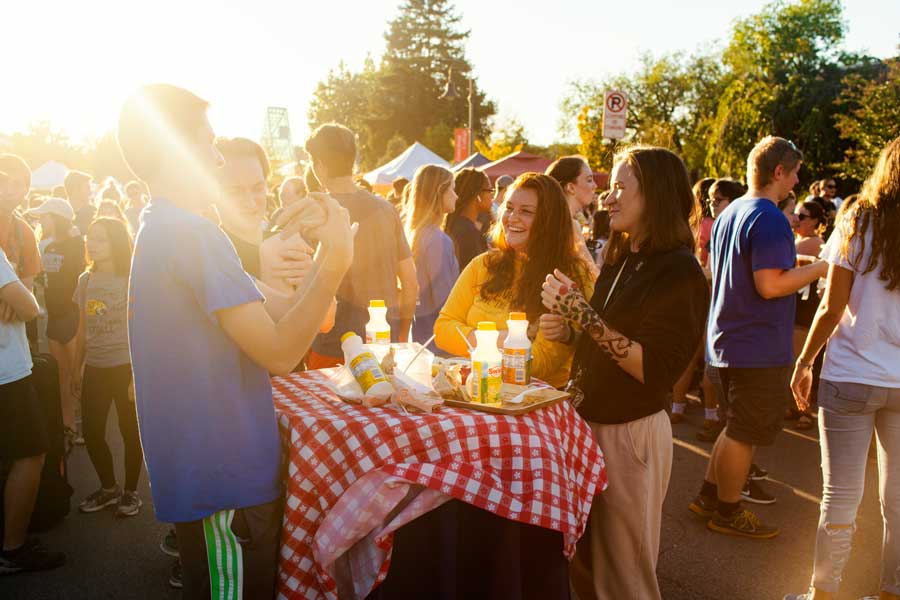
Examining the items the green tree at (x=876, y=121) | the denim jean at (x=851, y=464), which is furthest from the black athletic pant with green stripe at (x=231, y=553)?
the green tree at (x=876, y=121)

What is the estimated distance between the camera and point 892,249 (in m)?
2.53

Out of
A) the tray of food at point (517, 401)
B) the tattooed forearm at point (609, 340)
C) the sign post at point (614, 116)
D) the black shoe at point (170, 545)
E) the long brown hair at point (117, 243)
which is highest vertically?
the sign post at point (614, 116)

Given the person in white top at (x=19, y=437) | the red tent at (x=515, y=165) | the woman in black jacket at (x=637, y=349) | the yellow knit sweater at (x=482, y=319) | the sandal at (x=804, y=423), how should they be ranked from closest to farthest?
the woman in black jacket at (x=637, y=349) < the yellow knit sweater at (x=482, y=319) < the person in white top at (x=19, y=437) < the sandal at (x=804, y=423) < the red tent at (x=515, y=165)

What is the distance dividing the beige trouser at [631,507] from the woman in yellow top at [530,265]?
49 centimetres

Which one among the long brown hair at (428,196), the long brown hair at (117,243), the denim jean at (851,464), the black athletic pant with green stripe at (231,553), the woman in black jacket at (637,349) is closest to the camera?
the black athletic pant with green stripe at (231,553)

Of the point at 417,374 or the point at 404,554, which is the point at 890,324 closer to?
the point at 417,374

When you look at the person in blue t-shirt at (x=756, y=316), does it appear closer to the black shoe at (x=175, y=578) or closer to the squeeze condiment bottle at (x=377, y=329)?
the squeeze condiment bottle at (x=377, y=329)

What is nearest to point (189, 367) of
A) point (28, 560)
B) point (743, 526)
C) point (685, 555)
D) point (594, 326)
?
point (594, 326)

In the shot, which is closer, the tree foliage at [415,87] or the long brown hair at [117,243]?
the long brown hair at [117,243]

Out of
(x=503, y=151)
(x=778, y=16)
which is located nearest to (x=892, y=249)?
(x=503, y=151)

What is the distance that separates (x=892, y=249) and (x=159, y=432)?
9.38ft

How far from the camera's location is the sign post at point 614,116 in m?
8.25

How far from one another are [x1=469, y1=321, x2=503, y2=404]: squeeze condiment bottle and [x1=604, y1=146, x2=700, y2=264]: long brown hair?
0.72 m

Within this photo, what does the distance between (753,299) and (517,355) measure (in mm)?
1889
